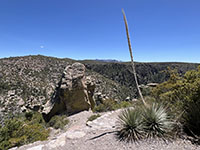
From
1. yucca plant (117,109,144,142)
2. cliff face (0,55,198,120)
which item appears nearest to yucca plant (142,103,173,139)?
yucca plant (117,109,144,142)

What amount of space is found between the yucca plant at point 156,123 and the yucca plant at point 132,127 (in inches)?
7.1

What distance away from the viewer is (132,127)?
3.78 metres

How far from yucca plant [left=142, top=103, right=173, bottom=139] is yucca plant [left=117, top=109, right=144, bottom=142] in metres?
0.18

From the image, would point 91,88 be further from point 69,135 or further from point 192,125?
point 192,125

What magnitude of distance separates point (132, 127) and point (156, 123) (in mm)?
731

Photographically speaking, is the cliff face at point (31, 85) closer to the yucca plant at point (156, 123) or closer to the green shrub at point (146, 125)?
the green shrub at point (146, 125)

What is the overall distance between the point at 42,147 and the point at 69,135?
924 mm

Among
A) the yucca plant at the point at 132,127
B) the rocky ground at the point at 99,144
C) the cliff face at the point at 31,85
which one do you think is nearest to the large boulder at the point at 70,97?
the cliff face at the point at 31,85

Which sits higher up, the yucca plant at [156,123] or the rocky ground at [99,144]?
the yucca plant at [156,123]

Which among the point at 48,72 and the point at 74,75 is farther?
the point at 48,72

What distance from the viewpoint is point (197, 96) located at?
4281mm

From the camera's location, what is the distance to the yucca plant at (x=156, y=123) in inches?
141

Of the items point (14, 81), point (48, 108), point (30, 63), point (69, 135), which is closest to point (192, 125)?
point (69, 135)

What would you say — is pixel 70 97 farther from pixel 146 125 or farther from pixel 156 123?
pixel 156 123
